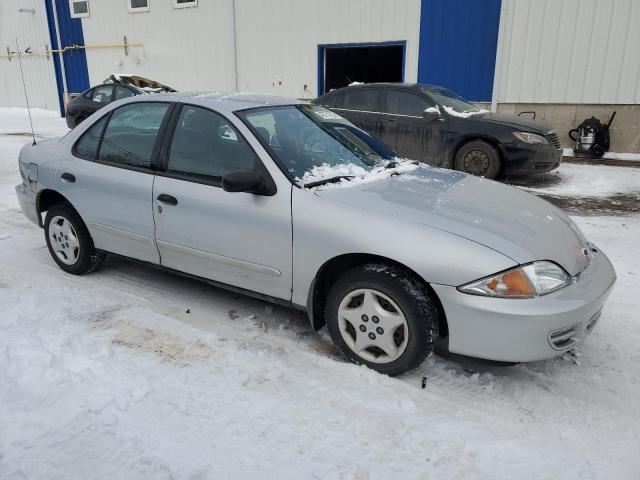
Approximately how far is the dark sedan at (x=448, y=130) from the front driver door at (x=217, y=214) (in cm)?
546

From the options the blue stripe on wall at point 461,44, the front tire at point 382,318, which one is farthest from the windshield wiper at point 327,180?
the blue stripe on wall at point 461,44

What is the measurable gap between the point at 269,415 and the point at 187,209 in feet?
5.00

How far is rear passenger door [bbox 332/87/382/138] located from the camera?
8.78m

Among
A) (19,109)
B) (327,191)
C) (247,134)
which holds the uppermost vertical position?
(247,134)

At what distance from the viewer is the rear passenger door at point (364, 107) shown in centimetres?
878

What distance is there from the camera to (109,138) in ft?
13.2

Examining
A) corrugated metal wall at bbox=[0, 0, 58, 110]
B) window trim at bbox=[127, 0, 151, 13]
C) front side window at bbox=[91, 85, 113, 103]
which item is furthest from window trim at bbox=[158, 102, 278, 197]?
corrugated metal wall at bbox=[0, 0, 58, 110]

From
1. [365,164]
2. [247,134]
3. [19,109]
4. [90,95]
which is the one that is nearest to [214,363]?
[247,134]

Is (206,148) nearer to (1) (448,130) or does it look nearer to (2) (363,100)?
(1) (448,130)

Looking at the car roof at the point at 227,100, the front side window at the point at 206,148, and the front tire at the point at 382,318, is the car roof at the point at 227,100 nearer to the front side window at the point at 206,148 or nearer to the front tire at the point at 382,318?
the front side window at the point at 206,148

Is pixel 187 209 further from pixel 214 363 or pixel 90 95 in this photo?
pixel 90 95

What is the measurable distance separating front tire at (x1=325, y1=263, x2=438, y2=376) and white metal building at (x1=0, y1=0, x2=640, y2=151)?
422 inches

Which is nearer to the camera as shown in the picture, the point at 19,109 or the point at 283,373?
the point at 283,373

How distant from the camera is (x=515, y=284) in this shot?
256 cm
